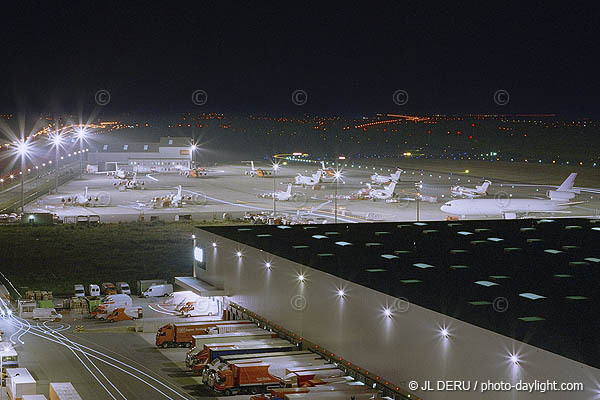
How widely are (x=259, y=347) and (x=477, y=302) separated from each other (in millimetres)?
→ 10041

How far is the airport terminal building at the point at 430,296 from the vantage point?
19250 mm

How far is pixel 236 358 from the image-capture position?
28391mm

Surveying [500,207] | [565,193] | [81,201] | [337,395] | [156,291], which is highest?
[565,193]

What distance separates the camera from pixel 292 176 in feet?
389

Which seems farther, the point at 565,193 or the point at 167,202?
the point at 167,202

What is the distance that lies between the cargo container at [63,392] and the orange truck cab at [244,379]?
15.6 ft

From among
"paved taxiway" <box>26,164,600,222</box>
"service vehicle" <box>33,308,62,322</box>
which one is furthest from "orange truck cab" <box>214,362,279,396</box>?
"paved taxiway" <box>26,164,600,222</box>

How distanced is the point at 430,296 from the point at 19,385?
540 inches

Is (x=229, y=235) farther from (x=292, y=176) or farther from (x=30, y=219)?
(x=292, y=176)

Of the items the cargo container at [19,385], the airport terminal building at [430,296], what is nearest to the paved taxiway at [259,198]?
the airport terminal building at [430,296]

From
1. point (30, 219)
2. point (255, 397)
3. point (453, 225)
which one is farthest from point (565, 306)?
point (30, 219)

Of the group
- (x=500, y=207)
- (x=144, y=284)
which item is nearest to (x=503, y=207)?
(x=500, y=207)

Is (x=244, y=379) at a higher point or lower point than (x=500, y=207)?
lower

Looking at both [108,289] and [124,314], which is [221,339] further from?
[108,289]
